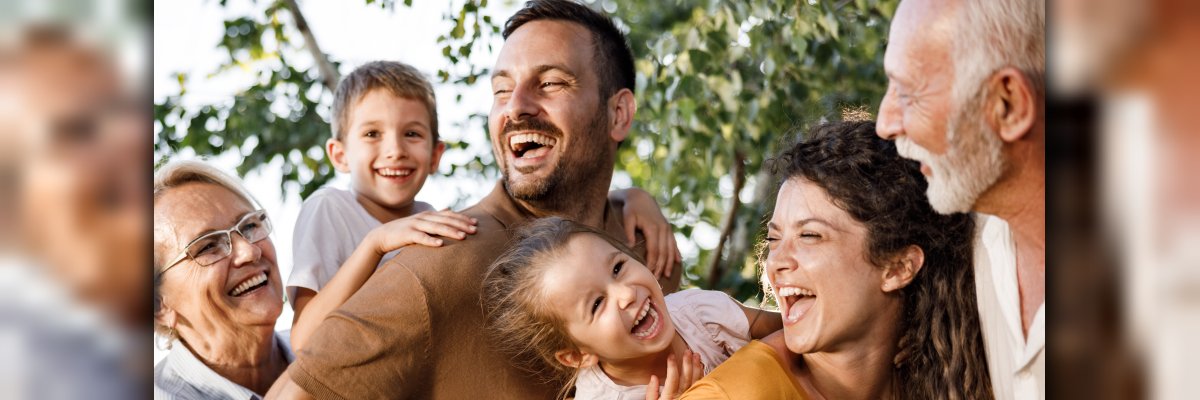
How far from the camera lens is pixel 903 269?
7.52 feet

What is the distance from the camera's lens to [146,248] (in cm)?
134

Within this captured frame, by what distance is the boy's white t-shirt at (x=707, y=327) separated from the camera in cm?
241

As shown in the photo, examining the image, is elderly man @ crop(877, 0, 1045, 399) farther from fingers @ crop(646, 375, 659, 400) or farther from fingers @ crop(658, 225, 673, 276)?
fingers @ crop(658, 225, 673, 276)

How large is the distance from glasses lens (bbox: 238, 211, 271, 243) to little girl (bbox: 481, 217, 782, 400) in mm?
624

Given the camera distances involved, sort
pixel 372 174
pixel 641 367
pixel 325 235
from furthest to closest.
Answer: pixel 372 174 → pixel 325 235 → pixel 641 367

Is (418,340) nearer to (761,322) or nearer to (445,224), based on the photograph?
(445,224)

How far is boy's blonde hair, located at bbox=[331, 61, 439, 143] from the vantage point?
10.5 feet

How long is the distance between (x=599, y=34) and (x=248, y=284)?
3.14ft

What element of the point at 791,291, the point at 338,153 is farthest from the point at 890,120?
the point at 338,153

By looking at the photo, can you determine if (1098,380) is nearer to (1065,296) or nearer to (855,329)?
(1065,296)

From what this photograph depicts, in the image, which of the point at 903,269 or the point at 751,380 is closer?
the point at 751,380

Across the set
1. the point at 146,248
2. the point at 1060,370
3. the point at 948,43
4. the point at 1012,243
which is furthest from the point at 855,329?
the point at 146,248

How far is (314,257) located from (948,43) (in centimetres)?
168

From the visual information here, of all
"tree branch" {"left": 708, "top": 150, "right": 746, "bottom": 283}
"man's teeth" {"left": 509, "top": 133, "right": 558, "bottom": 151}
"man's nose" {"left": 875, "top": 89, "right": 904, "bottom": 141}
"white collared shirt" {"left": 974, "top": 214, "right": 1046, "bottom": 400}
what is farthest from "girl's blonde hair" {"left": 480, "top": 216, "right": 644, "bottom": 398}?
"tree branch" {"left": 708, "top": 150, "right": 746, "bottom": 283}
